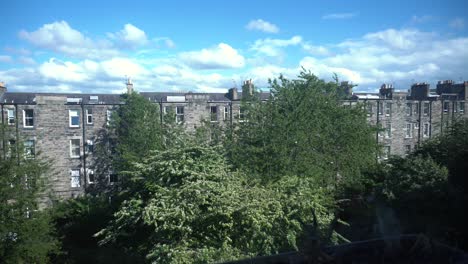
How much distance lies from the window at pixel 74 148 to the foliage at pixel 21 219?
14.9 metres

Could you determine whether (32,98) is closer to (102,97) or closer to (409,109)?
(102,97)

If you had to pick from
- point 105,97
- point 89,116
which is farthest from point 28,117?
point 105,97

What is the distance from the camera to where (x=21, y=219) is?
14.9 metres

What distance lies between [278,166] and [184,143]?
15.2ft

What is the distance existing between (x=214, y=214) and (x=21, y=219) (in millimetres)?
9224

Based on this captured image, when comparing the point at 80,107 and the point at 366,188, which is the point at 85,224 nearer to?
the point at 80,107

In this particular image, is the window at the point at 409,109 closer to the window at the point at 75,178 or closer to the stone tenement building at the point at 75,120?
the stone tenement building at the point at 75,120

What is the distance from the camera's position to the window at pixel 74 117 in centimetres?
2969

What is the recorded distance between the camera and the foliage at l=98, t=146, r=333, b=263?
10.8 meters

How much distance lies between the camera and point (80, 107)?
29797mm

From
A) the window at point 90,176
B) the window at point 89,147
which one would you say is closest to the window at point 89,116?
the window at point 89,147

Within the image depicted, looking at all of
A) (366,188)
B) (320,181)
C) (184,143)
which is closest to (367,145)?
(366,188)

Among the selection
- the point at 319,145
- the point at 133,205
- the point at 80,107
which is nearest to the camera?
the point at 133,205

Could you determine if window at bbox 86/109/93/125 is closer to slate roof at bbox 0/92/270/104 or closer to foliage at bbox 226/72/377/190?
slate roof at bbox 0/92/270/104
